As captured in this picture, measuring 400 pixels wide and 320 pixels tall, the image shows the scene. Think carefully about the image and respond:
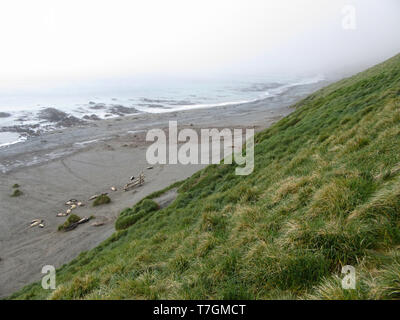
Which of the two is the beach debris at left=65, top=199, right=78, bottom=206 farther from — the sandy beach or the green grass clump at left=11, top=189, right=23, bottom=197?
the green grass clump at left=11, top=189, right=23, bottom=197

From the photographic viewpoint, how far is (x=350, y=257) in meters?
3.48

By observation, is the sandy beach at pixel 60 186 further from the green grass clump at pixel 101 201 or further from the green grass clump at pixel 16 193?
the green grass clump at pixel 101 201

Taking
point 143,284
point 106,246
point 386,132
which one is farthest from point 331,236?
point 106,246

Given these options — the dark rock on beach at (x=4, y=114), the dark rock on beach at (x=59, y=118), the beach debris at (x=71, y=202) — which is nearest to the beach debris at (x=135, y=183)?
the beach debris at (x=71, y=202)

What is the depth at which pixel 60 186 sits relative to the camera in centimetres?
2892

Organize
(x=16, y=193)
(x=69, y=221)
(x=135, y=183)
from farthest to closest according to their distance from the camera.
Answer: (x=135, y=183) → (x=16, y=193) → (x=69, y=221)

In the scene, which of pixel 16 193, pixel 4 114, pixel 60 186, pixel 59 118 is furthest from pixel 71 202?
pixel 4 114

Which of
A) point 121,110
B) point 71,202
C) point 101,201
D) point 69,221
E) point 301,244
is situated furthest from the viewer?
point 121,110

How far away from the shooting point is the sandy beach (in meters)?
16.0

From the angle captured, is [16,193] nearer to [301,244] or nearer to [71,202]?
[71,202]

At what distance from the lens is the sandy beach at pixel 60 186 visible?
16.0 m

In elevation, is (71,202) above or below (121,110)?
below

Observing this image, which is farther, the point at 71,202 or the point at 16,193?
the point at 16,193

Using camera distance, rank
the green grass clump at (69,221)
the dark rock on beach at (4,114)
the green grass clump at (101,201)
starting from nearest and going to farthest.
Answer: the green grass clump at (69,221) → the green grass clump at (101,201) → the dark rock on beach at (4,114)
